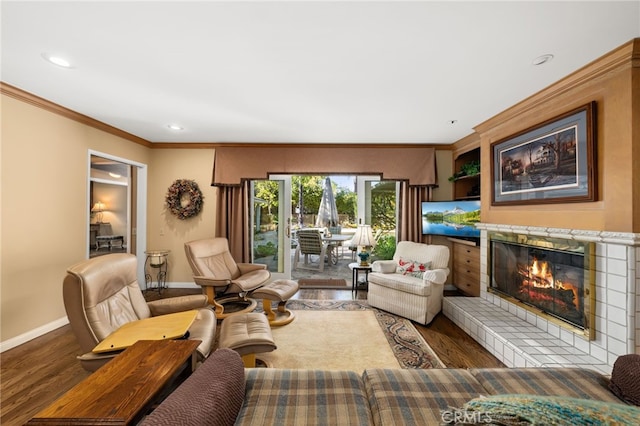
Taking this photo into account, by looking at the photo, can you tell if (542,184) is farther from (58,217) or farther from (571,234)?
(58,217)

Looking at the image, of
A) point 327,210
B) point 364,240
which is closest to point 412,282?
point 364,240

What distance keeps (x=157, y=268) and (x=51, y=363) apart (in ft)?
7.36

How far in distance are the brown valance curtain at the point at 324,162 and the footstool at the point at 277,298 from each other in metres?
1.95

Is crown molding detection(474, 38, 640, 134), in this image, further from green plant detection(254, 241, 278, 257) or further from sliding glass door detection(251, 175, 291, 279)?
green plant detection(254, 241, 278, 257)

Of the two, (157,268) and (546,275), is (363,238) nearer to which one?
(546,275)

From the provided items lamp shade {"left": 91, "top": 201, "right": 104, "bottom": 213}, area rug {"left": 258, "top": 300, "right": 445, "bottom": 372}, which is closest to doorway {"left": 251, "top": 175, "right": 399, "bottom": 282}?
area rug {"left": 258, "top": 300, "right": 445, "bottom": 372}

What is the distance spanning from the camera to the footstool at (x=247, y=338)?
2.02 meters

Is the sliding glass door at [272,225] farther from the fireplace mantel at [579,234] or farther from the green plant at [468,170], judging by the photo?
the fireplace mantel at [579,234]

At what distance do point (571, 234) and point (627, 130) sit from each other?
856 mm

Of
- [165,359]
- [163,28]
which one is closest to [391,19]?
[163,28]

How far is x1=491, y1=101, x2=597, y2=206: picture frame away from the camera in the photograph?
223 cm

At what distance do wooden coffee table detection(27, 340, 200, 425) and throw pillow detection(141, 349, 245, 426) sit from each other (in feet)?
0.48

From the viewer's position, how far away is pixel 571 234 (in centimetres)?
233

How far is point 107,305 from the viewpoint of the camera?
1978mm
